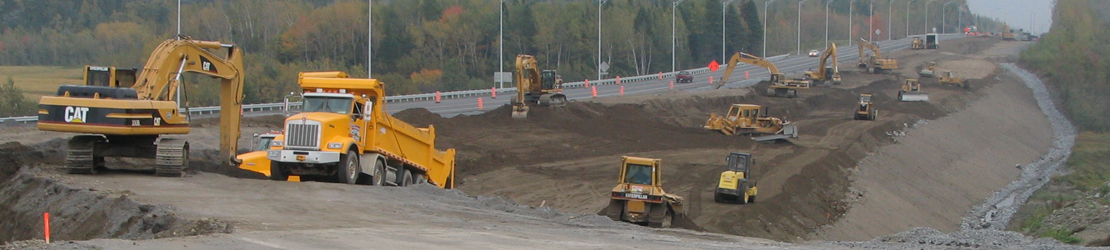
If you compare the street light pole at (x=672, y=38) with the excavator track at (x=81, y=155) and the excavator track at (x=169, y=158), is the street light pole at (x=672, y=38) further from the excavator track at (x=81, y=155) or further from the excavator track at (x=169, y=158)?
the excavator track at (x=81, y=155)

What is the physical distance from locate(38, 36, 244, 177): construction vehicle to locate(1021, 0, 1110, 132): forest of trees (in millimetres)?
65567

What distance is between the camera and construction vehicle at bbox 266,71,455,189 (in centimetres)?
2175

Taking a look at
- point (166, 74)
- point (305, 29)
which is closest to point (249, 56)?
point (305, 29)

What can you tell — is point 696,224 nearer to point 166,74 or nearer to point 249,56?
point 166,74

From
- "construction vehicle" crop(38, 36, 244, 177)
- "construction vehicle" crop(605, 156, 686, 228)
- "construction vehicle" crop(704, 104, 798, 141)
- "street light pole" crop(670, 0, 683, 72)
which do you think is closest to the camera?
"construction vehicle" crop(38, 36, 244, 177)

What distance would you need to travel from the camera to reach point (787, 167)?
38.6m

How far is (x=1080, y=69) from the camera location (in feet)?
292

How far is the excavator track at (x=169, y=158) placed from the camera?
798 inches

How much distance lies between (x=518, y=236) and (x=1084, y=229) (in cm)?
1580

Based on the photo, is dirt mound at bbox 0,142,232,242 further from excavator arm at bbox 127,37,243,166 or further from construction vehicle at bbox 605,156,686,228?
construction vehicle at bbox 605,156,686,228

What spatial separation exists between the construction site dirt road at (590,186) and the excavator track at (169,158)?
12.7 inches

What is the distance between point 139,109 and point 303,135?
3.70 meters

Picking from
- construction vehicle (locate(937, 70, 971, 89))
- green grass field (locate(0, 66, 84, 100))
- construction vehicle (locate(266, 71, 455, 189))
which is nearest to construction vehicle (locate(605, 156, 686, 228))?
construction vehicle (locate(266, 71, 455, 189))

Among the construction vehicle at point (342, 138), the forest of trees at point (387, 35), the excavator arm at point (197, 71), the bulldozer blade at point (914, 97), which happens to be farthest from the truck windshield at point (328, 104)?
the bulldozer blade at point (914, 97)
